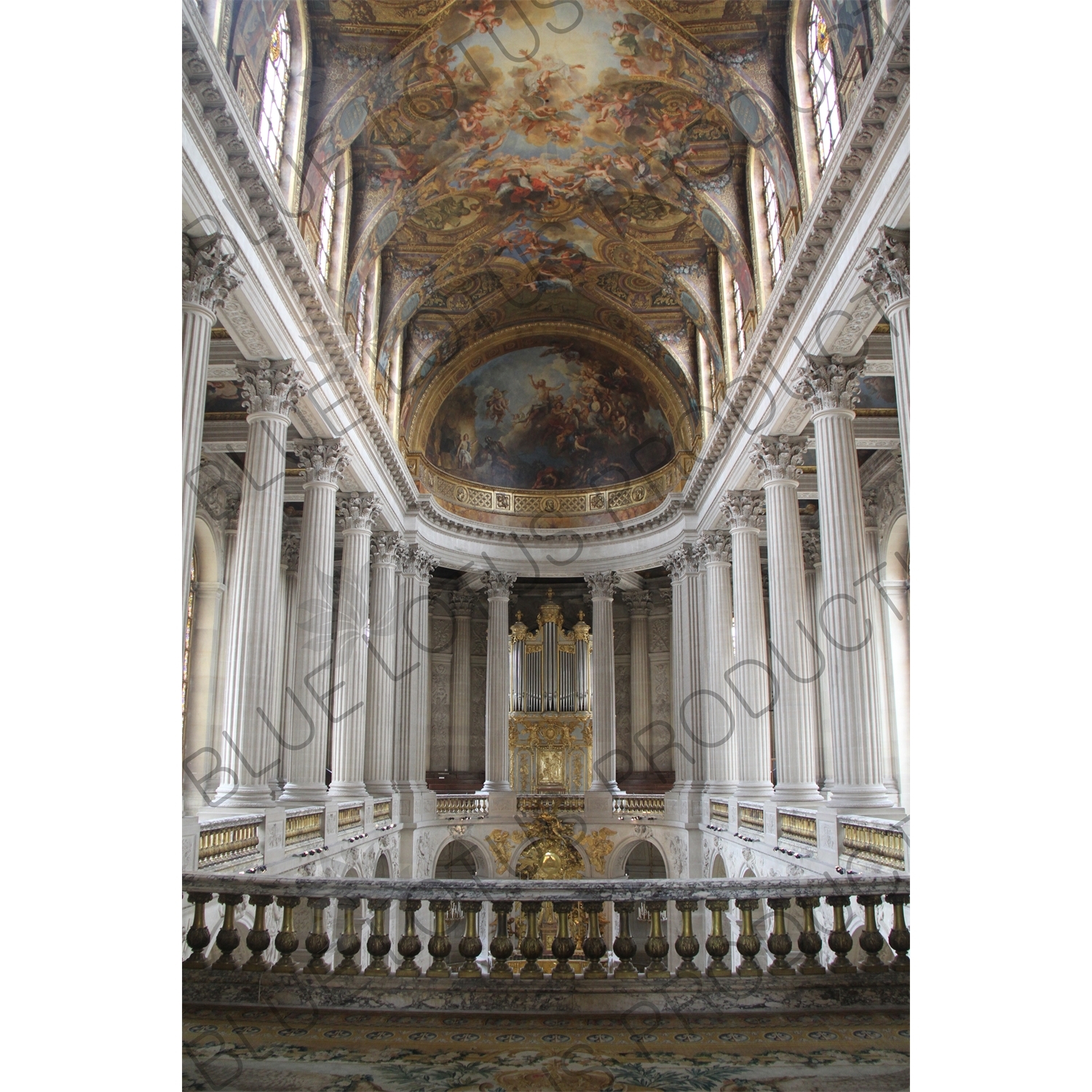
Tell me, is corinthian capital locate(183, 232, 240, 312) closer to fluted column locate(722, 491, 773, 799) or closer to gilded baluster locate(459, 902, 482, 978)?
gilded baluster locate(459, 902, 482, 978)

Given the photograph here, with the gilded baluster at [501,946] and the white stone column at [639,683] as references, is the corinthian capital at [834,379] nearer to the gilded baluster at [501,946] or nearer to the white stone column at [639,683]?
the gilded baluster at [501,946]

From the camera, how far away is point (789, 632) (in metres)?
16.2

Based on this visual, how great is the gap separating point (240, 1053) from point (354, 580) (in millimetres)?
16583

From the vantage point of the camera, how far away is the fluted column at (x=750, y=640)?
2012 cm

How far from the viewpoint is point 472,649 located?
3086 cm

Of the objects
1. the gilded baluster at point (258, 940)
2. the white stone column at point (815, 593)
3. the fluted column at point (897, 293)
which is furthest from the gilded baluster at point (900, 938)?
the white stone column at point (815, 593)

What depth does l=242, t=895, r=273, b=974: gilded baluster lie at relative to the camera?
490 centimetres

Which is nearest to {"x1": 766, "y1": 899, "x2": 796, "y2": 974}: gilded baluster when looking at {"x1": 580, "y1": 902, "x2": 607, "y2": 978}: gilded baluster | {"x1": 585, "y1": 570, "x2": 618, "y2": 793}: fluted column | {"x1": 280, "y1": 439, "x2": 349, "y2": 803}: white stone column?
{"x1": 580, "y1": 902, "x2": 607, "y2": 978}: gilded baluster

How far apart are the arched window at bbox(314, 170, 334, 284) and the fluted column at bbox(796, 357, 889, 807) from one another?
31.3 feet

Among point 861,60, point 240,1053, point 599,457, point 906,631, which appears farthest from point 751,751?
point 240,1053

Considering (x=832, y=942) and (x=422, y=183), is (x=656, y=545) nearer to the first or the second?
(x=422, y=183)

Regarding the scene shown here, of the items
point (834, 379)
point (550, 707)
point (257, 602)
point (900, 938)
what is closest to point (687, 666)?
point (550, 707)

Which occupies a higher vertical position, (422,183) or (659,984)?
(422,183)

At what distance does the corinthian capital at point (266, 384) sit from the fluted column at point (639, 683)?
18244 mm
